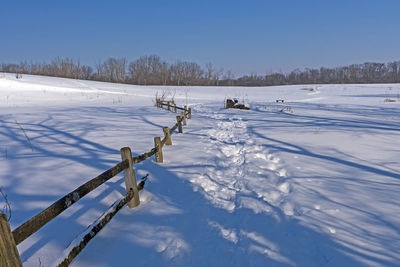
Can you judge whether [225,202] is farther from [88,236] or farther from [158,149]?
[158,149]

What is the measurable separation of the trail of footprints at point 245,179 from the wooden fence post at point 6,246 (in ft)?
9.00

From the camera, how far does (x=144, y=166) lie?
5.48 m

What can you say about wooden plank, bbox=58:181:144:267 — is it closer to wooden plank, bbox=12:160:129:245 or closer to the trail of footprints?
wooden plank, bbox=12:160:129:245

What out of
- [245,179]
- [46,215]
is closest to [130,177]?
[46,215]

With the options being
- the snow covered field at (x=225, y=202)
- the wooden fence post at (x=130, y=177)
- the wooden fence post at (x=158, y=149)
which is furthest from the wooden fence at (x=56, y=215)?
the wooden fence post at (x=158, y=149)

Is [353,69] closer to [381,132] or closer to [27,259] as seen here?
[381,132]

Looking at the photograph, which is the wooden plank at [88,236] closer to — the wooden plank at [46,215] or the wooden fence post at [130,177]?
the wooden fence post at [130,177]

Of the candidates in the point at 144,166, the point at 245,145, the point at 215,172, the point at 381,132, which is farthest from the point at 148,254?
the point at 381,132

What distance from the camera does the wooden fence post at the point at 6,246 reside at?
4.58 feet

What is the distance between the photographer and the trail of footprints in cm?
375

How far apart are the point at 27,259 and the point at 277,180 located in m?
4.28

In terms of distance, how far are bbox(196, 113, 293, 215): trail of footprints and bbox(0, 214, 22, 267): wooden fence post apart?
2743 mm

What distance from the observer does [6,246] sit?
4.72 ft

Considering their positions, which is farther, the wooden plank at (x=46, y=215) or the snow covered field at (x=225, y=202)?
the snow covered field at (x=225, y=202)
